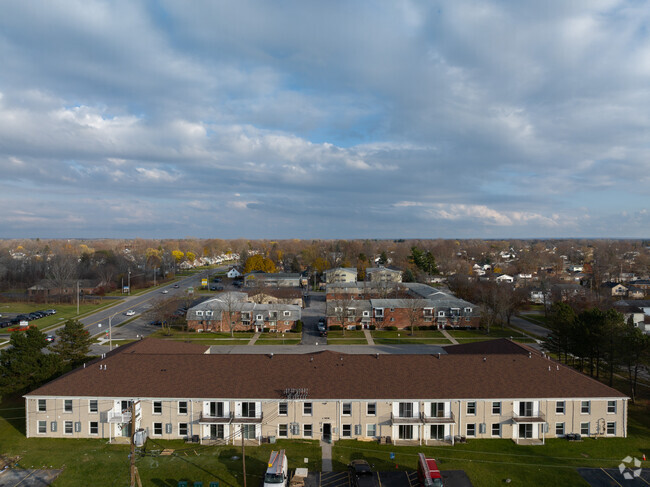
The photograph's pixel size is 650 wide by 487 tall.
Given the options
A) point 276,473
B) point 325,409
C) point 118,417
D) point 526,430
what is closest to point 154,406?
point 118,417

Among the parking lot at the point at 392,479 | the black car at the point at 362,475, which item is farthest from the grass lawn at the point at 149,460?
the black car at the point at 362,475

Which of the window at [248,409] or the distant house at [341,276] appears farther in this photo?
the distant house at [341,276]

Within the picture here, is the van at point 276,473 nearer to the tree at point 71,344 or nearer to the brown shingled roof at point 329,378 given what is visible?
the brown shingled roof at point 329,378

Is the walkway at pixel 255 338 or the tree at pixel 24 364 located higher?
the tree at pixel 24 364

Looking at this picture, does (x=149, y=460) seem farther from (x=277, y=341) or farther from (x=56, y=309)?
(x=56, y=309)

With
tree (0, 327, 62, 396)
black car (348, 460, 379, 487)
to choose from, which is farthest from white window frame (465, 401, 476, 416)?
tree (0, 327, 62, 396)

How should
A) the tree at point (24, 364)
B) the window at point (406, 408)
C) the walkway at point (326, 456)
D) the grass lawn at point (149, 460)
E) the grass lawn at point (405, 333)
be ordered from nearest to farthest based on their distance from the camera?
the grass lawn at point (149, 460)
the walkway at point (326, 456)
the window at point (406, 408)
the tree at point (24, 364)
the grass lawn at point (405, 333)

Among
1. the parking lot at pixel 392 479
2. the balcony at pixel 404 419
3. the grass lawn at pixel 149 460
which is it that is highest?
the balcony at pixel 404 419
